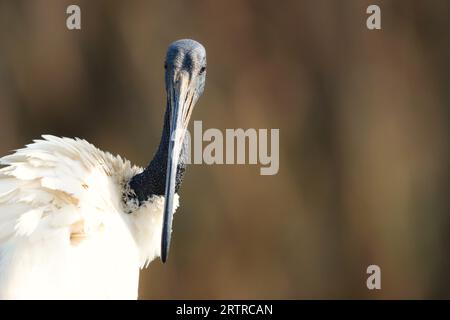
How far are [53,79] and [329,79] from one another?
141 centimetres

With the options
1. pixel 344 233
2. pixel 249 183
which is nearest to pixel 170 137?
pixel 249 183

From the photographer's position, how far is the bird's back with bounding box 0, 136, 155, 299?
2809 mm

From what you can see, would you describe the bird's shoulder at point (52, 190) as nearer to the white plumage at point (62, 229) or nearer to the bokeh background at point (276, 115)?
the white plumage at point (62, 229)

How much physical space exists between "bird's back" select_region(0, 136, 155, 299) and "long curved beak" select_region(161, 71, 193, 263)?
0.14 meters

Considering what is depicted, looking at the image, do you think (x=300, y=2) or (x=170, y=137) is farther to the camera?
(x=300, y=2)

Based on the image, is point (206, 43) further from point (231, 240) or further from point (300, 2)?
point (231, 240)

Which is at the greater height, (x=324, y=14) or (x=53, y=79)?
(x=324, y=14)

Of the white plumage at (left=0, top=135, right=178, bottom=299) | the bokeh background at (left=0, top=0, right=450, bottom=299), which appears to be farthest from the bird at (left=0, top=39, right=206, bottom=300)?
the bokeh background at (left=0, top=0, right=450, bottom=299)

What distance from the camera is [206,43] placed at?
5352 millimetres

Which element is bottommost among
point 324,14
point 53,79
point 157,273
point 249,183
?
point 157,273

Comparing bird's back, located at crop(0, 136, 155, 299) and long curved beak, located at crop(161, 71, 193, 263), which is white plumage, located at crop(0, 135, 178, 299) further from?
long curved beak, located at crop(161, 71, 193, 263)

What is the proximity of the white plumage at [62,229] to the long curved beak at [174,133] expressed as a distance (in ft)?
0.47

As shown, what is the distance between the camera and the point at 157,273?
5465mm

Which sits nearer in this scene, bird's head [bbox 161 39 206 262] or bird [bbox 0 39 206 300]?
bird [bbox 0 39 206 300]
